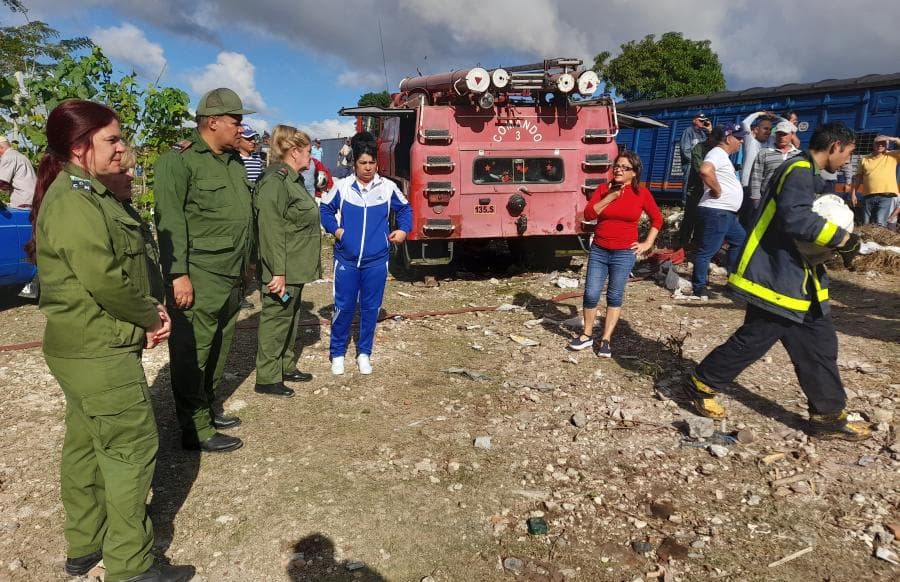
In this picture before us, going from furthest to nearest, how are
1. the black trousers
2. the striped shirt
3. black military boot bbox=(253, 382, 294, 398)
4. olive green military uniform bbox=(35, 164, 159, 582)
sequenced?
1. the striped shirt
2. black military boot bbox=(253, 382, 294, 398)
3. the black trousers
4. olive green military uniform bbox=(35, 164, 159, 582)

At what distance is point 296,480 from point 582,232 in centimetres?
551

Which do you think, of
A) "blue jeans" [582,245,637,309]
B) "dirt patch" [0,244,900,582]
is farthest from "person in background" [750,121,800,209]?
"blue jeans" [582,245,637,309]

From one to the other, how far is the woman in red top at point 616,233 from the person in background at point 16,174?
18.5 ft

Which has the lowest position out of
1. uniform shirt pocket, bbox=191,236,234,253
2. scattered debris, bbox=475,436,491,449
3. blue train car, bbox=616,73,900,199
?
scattered debris, bbox=475,436,491,449

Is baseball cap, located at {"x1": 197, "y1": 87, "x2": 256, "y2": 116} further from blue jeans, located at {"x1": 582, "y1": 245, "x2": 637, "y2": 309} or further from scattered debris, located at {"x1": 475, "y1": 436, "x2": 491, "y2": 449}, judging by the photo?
blue jeans, located at {"x1": 582, "y1": 245, "x2": 637, "y2": 309}

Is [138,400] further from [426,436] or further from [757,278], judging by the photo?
[757,278]

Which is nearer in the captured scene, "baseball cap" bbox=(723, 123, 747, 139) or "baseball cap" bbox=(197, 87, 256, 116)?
"baseball cap" bbox=(197, 87, 256, 116)

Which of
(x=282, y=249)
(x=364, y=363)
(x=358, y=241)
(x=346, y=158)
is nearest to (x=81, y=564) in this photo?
(x=282, y=249)

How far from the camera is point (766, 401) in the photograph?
4055 mm

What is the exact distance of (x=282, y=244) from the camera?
12.6 feet

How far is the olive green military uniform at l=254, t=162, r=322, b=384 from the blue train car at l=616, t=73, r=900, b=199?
1006cm

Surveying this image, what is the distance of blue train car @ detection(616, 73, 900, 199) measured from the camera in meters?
10.3

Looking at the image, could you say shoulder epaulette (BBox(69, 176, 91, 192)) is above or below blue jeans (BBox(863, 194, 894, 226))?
above

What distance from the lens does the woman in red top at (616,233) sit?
4762 mm
